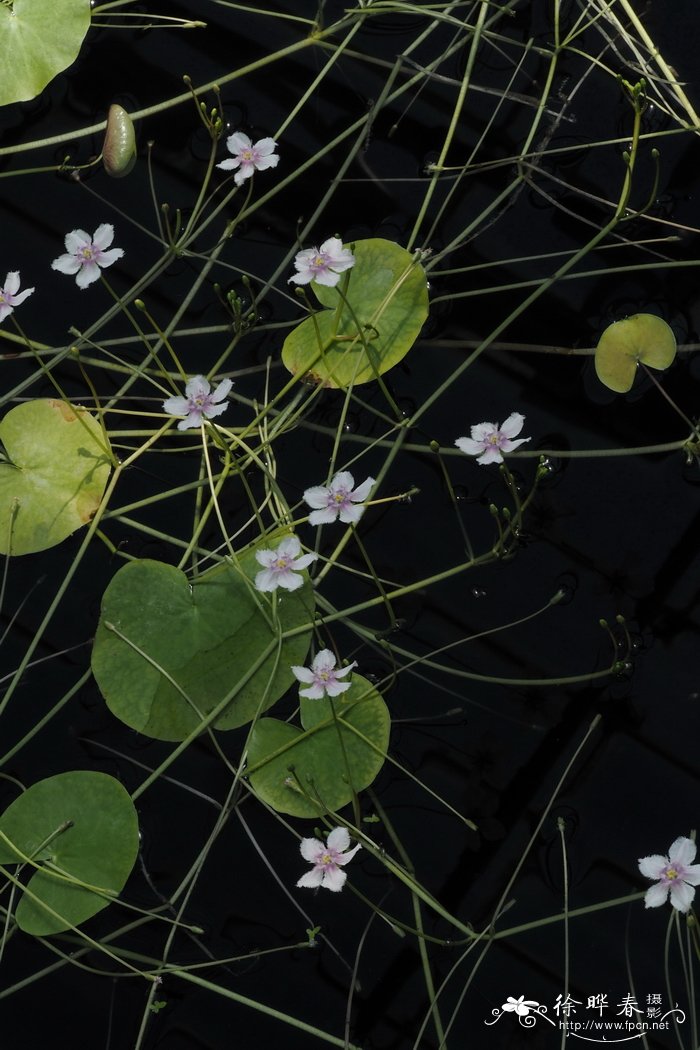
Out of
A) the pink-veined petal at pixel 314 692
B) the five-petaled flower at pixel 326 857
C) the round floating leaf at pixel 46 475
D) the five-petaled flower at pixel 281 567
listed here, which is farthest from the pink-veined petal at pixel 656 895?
the round floating leaf at pixel 46 475

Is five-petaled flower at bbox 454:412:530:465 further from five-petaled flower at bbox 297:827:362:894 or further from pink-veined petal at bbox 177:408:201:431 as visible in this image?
five-petaled flower at bbox 297:827:362:894

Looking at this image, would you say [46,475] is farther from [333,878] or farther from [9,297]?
[333,878]

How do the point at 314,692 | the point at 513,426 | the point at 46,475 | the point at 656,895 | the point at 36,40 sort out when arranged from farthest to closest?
the point at 36,40 < the point at 46,475 < the point at 513,426 < the point at 314,692 < the point at 656,895

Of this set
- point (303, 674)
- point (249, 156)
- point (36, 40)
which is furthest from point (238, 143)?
point (303, 674)

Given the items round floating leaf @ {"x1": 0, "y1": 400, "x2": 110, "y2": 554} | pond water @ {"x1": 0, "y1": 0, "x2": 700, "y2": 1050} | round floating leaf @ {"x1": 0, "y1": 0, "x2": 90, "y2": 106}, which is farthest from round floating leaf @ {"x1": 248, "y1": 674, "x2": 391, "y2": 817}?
round floating leaf @ {"x1": 0, "y1": 0, "x2": 90, "y2": 106}

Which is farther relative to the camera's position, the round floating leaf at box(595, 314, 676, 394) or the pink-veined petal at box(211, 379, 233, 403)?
the round floating leaf at box(595, 314, 676, 394)

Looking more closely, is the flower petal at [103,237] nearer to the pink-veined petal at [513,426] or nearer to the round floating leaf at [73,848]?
the pink-veined petal at [513,426]
